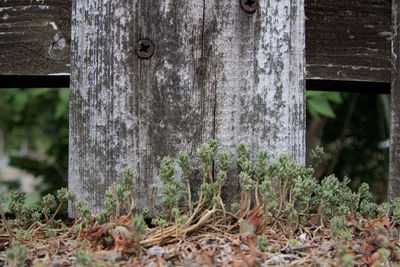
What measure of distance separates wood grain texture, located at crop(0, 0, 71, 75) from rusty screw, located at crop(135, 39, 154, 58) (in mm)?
519

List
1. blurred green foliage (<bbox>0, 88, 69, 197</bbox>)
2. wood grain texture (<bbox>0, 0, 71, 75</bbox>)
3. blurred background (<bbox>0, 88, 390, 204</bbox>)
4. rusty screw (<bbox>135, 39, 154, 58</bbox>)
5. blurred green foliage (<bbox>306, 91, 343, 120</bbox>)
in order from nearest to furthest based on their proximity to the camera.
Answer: rusty screw (<bbox>135, 39, 154, 58</bbox>) < wood grain texture (<bbox>0, 0, 71, 75</bbox>) < blurred green foliage (<bbox>306, 91, 343, 120</bbox>) < blurred green foliage (<bbox>0, 88, 69, 197</bbox>) < blurred background (<bbox>0, 88, 390, 204</bbox>)

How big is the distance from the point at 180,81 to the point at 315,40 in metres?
0.88

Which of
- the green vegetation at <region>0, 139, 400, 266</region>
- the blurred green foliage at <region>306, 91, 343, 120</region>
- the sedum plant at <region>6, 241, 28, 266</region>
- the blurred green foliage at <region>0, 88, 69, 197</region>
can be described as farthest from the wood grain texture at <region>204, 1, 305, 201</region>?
the blurred green foliage at <region>0, 88, 69, 197</region>

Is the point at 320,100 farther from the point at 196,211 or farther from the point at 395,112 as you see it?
the point at 196,211

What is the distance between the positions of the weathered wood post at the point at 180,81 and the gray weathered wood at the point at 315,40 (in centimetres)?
32

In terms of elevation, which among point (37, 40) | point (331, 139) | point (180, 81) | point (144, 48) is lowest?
point (331, 139)

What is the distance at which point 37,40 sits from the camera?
90.3 inches

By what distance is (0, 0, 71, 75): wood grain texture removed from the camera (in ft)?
7.47

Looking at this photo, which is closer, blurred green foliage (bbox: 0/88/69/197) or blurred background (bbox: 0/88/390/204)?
blurred green foliage (bbox: 0/88/69/197)

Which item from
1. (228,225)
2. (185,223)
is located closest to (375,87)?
(228,225)

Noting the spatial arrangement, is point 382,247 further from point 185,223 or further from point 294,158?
point 185,223

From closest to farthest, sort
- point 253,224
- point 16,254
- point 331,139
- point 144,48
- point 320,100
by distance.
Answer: point 16,254, point 253,224, point 144,48, point 320,100, point 331,139

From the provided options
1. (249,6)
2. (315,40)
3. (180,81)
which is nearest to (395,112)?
(315,40)

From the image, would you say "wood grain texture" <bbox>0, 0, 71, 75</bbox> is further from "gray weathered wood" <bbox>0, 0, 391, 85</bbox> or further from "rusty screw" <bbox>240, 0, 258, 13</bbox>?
"rusty screw" <bbox>240, 0, 258, 13</bbox>
